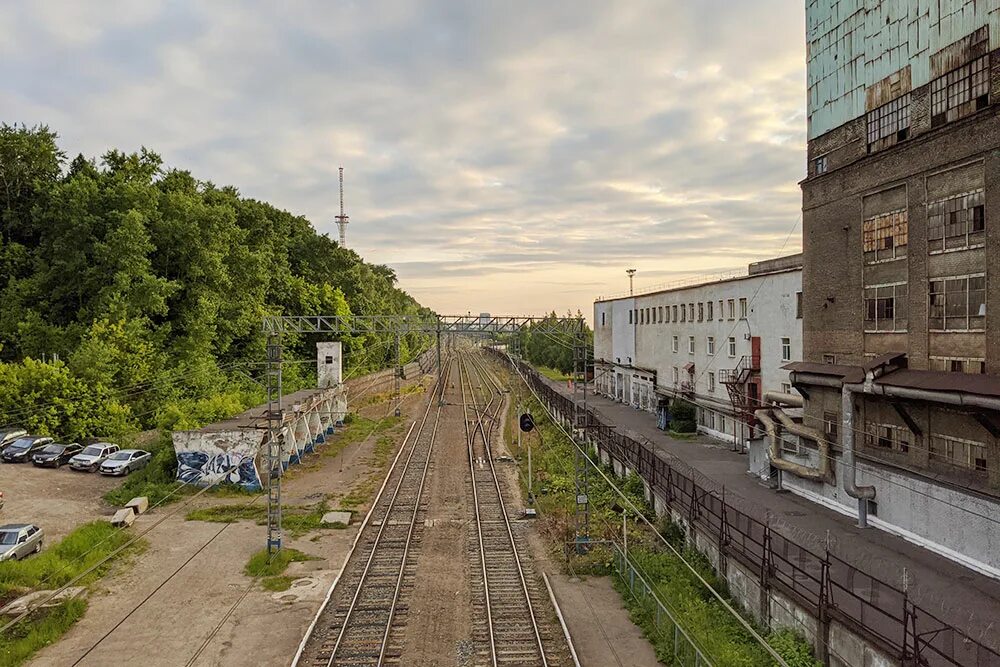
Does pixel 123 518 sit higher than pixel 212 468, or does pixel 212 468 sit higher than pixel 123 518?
pixel 212 468

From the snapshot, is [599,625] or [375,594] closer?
[599,625]

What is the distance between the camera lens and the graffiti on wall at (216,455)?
2980cm

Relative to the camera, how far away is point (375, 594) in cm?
1845

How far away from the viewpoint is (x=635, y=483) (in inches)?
1085

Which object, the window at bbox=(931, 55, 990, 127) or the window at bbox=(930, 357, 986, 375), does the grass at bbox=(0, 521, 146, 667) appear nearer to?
the window at bbox=(930, 357, 986, 375)

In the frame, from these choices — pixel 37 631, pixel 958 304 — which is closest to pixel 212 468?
pixel 37 631

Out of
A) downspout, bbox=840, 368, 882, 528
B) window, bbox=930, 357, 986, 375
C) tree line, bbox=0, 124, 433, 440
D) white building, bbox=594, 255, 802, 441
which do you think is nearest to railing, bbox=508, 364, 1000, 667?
downspout, bbox=840, 368, 882, 528

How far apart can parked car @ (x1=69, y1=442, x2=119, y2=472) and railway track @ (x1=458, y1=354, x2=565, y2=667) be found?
18.3 meters

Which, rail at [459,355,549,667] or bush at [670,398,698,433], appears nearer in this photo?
rail at [459,355,549,667]

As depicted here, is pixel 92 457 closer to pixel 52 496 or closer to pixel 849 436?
pixel 52 496

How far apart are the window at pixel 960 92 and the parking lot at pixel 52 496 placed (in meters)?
30.9

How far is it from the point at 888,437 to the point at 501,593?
12441 mm

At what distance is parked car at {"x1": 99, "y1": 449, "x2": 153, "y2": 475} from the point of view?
104ft

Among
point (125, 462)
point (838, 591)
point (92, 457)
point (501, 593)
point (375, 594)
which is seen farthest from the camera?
point (92, 457)
